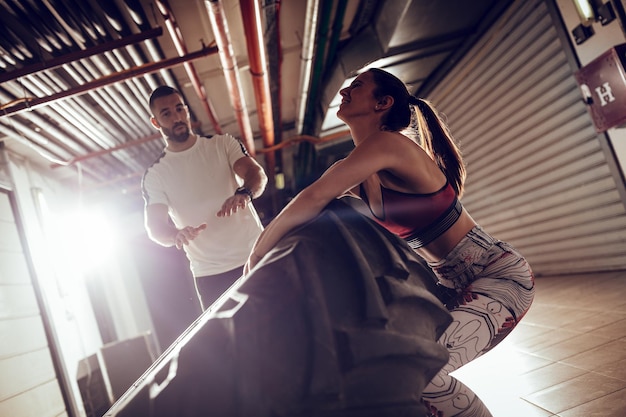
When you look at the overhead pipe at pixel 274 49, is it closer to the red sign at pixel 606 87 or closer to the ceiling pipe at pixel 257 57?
the ceiling pipe at pixel 257 57

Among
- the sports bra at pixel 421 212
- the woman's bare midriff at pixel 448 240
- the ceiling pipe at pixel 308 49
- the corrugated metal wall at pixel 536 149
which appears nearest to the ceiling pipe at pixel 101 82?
the ceiling pipe at pixel 308 49

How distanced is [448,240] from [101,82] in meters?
4.02

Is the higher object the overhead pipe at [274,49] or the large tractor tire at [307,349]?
the overhead pipe at [274,49]

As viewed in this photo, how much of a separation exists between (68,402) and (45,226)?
264cm

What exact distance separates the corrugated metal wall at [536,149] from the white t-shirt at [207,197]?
13.4 ft

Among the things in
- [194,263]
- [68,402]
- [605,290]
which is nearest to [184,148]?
[194,263]

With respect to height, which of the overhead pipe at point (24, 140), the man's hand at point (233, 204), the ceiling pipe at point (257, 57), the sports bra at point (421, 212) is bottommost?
the sports bra at point (421, 212)

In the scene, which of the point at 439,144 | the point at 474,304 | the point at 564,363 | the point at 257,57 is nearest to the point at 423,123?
the point at 439,144

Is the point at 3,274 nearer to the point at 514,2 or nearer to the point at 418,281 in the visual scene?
the point at 418,281

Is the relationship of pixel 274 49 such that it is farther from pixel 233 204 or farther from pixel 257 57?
pixel 233 204

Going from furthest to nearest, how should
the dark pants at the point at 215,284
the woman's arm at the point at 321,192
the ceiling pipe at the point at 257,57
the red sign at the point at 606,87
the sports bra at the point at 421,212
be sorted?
the red sign at the point at 606,87 → the ceiling pipe at the point at 257,57 → the dark pants at the point at 215,284 → the sports bra at the point at 421,212 → the woman's arm at the point at 321,192

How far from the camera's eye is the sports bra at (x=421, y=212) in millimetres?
1556

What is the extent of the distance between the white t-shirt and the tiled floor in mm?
1786

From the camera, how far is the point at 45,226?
6477 mm
